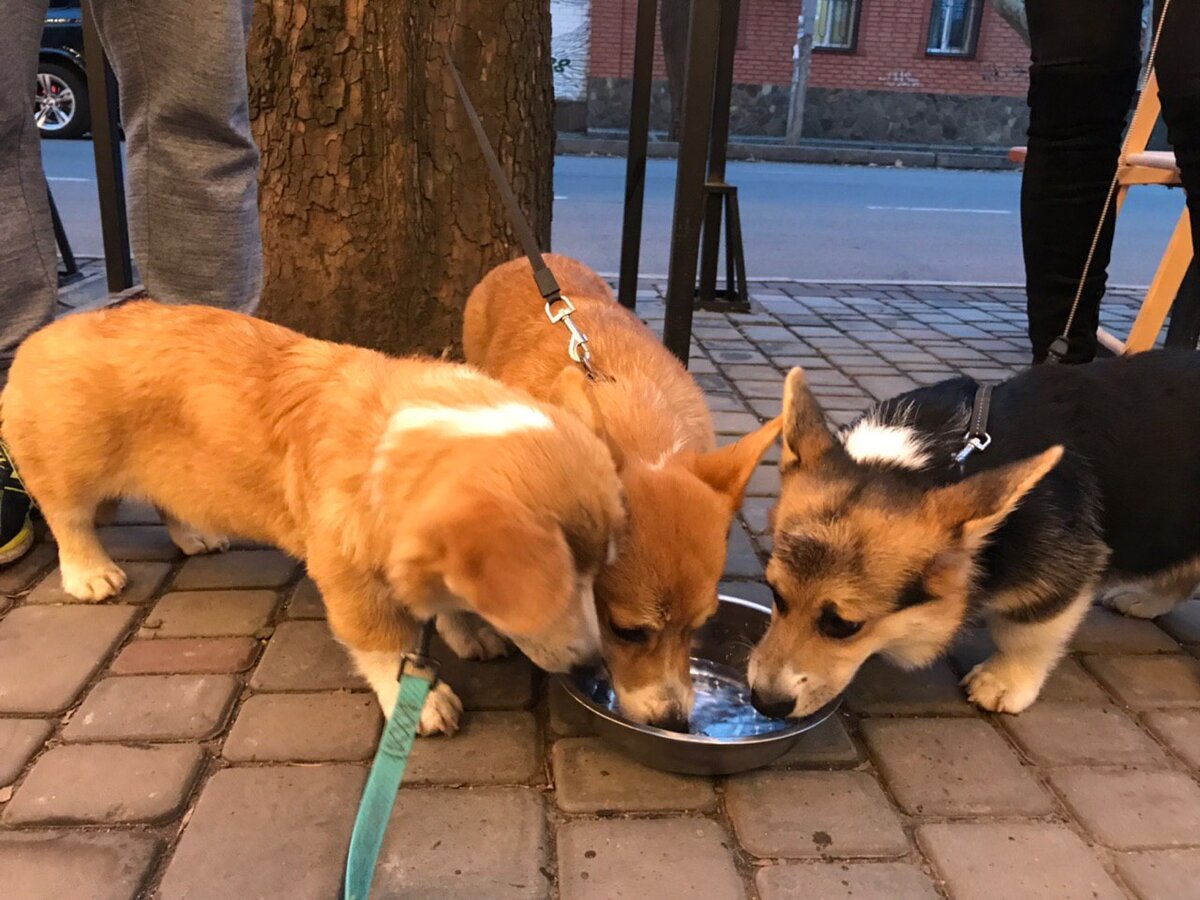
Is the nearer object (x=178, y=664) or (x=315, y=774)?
(x=315, y=774)

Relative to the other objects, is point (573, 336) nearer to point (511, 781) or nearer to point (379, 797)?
point (511, 781)

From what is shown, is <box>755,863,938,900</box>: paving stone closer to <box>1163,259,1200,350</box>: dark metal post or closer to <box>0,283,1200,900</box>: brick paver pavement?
<box>0,283,1200,900</box>: brick paver pavement

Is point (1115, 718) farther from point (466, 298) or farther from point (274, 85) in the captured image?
point (274, 85)

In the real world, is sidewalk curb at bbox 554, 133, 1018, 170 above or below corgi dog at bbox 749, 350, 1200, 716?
above

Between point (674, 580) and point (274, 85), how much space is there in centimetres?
331

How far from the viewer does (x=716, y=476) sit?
2.51 m

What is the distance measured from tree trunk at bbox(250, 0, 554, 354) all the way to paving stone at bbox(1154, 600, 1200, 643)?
334 cm

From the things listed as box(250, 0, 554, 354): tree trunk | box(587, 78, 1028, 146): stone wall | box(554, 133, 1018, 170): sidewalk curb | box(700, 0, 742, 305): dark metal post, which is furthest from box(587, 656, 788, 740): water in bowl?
box(587, 78, 1028, 146): stone wall

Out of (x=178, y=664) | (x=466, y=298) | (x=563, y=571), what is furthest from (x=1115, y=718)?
(x=466, y=298)

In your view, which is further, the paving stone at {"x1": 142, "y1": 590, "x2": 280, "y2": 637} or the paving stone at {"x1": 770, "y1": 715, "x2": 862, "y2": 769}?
the paving stone at {"x1": 142, "y1": 590, "x2": 280, "y2": 637}

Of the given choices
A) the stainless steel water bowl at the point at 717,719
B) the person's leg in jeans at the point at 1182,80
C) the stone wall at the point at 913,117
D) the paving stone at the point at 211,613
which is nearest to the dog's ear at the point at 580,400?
the stainless steel water bowl at the point at 717,719

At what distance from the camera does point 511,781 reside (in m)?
2.39

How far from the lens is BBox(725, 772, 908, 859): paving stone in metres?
2.23

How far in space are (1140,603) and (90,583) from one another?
3648mm
